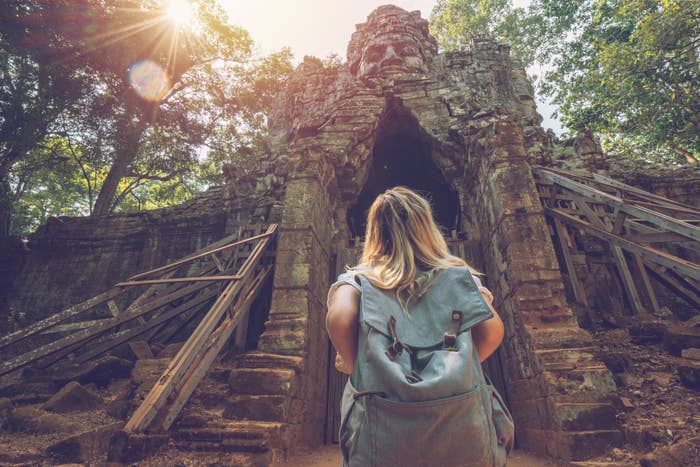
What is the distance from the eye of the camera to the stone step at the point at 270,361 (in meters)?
4.18

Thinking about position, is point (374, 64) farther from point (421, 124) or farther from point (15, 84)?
point (15, 84)

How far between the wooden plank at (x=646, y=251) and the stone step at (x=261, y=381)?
4.73 m

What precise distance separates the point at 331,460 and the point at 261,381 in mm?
1361

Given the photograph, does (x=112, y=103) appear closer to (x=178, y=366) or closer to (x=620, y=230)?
(x=178, y=366)

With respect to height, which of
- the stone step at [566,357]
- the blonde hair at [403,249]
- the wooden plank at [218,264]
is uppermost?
the wooden plank at [218,264]

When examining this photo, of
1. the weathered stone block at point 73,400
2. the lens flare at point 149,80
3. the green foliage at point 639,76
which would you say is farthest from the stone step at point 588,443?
the lens flare at point 149,80

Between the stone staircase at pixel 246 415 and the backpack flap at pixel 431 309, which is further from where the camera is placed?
the stone staircase at pixel 246 415

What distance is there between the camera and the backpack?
1.04 meters

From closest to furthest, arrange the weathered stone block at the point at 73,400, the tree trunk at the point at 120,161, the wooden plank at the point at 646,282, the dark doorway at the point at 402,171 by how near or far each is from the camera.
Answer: the weathered stone block at the point at 73,400
the wooden plank at the point at 646,282
the dark doorway at the point at 402,171
the tree trunk at the point at 120,161

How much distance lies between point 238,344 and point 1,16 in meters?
12.5

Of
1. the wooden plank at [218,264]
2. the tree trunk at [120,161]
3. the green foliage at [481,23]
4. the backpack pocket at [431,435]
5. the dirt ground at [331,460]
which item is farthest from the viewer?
the green foliage at [481,23]

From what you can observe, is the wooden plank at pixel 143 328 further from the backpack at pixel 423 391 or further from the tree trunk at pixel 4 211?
the tree trunk at pixel 4 211

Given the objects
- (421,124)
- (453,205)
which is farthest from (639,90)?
(421,124)

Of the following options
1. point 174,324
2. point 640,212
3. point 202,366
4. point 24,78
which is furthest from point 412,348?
point 24,78
